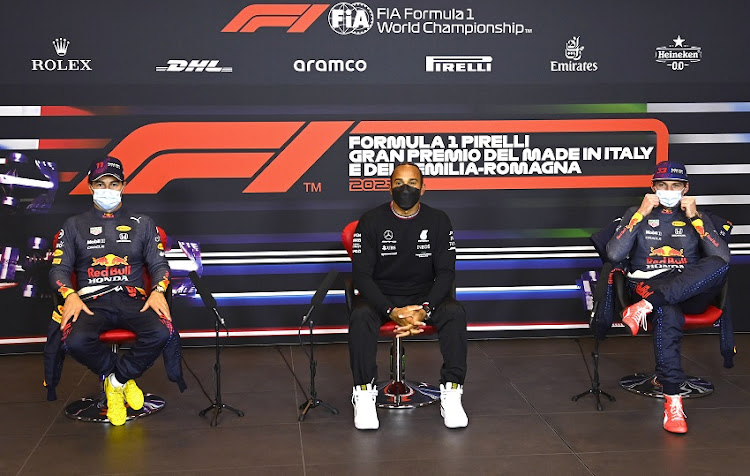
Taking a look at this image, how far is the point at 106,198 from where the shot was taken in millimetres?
4605

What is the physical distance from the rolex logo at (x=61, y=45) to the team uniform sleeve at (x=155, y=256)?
1.68 m

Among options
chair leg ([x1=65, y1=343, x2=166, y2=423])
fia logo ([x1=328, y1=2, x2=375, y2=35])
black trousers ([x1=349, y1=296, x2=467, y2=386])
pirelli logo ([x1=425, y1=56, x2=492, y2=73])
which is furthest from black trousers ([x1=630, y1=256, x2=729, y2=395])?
chair leg ([x1=65, y1=343, x2=166, y2=423])

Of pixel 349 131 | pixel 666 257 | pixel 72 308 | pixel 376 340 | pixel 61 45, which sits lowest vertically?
pixel 376 340

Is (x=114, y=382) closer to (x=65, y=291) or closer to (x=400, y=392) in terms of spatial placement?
(x=65, y=291)

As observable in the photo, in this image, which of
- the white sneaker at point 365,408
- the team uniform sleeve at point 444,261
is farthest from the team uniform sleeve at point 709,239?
the white sneaker at point 365,408

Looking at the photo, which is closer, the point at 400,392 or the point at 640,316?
the point at 640,316

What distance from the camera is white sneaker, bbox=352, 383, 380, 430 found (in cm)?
426

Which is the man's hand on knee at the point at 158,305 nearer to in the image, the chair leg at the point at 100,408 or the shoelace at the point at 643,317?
the chair leg at the point at 100,408

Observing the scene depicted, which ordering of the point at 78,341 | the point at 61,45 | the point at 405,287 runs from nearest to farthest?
1. the point at 78,341
2. the point at 405,287
3. the point at 61,45

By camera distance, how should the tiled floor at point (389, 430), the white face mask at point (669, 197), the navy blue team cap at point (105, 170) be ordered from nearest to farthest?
the tiled floor at point (389, 430) → the navy blue team cap at point (105, 170) → the white face mask at point (669, 197)

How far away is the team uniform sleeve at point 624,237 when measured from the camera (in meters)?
4.84

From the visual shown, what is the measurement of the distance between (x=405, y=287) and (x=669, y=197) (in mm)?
1610

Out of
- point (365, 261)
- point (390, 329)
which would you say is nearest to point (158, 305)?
point (365, 261)

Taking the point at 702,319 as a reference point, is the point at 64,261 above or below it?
above
